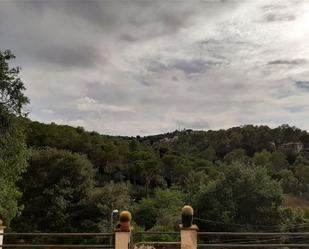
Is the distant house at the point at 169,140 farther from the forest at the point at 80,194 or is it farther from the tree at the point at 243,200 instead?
the tree at the point at 243,200

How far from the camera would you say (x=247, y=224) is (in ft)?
87.8

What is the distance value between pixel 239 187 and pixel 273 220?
2858 mm

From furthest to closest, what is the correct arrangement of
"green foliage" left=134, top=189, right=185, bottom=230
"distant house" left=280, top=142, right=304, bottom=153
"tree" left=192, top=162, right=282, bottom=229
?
1. "distant house" left=280, top=142, right=304, bottom=153
2. "green foliage" left=134, top=189, right=185, bottom=230
3. "tree" left=192, top=162, right=282, bottom=229

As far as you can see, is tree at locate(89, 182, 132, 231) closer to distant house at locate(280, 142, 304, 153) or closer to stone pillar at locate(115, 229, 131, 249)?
stone pillar at locate(115, 229, 131, 249)

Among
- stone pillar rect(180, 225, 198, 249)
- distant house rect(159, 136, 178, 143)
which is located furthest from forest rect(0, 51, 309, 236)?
distant house rect(159, 136, 178, 143)

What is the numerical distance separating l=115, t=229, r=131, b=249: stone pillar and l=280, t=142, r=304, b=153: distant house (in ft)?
227

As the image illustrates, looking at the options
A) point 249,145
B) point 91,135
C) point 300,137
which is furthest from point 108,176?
point 300,137

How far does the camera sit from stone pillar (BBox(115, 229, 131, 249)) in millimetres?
5828

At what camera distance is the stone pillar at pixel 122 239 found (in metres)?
5.83

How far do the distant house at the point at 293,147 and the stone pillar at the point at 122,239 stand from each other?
69218 mm

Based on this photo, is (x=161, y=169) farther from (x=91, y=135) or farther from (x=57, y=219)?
(x=57, y=219)

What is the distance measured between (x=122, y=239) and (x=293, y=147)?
238 feet

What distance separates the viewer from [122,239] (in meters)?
5.85

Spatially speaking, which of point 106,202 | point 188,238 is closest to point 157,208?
point 106,202
